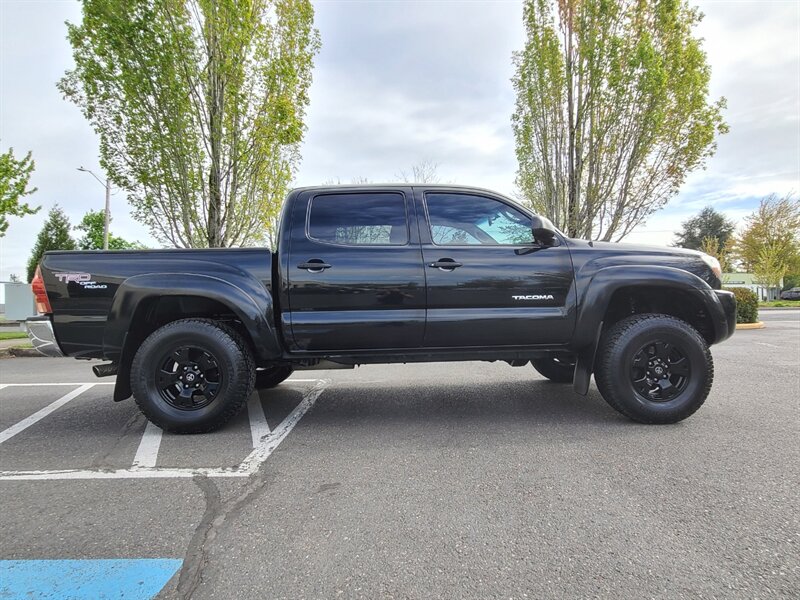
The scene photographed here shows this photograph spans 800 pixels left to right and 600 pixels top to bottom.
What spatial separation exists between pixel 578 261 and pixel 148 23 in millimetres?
10358

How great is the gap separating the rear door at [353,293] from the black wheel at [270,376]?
51.0 inches

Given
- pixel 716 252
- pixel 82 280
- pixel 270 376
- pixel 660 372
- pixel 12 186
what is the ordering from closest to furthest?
pixel 82 280 → pixel 660 372 → pixel 270 376 → pixel 12 186 → pixel 716 252

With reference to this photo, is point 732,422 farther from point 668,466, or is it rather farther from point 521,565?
point 521,565

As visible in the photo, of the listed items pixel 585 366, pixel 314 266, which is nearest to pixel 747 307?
pixel 585 366

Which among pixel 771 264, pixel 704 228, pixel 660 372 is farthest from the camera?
pixel 704 228

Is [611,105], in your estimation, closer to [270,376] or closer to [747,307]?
[747,307]

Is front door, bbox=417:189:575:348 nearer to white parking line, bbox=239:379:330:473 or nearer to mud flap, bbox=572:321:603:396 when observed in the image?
mud flap, bbox=572:321:603:396

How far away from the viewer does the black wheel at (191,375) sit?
3.57 meters

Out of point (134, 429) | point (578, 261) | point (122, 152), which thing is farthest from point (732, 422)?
point (122, 152)

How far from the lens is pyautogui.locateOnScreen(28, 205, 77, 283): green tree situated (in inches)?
1589

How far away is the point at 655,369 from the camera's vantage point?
381cm

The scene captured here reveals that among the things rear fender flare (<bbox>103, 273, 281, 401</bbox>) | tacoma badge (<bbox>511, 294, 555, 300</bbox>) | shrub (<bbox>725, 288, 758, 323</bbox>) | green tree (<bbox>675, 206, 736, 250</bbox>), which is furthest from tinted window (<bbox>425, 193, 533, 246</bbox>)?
green tree (<bbox>675, 206, 736, 250</bbox>)

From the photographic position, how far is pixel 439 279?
371 cm

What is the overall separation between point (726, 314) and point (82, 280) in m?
5.25
